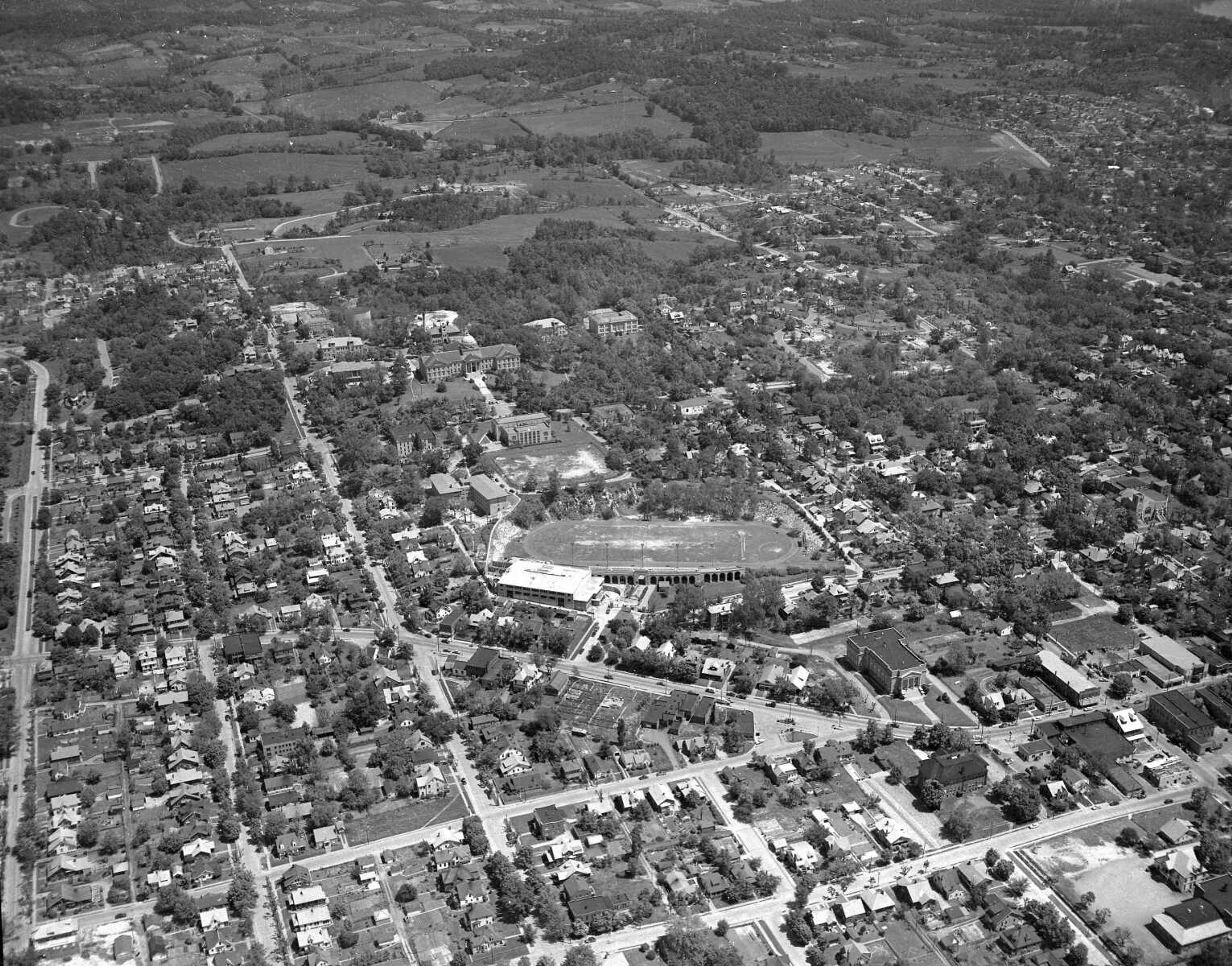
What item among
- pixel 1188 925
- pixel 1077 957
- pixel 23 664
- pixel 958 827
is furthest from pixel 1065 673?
pixel 23 664

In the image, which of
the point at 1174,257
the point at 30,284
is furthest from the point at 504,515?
the point at 1174,257

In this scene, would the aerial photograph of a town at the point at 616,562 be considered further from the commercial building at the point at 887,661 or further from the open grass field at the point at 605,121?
the open grass field at the point at 605,121

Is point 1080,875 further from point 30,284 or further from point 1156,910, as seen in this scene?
point 30,284

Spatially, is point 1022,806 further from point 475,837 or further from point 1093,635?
point 475,837

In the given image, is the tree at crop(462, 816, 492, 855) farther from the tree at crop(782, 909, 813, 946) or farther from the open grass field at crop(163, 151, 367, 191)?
the open grass field at crop(163, 151, 367, 191)

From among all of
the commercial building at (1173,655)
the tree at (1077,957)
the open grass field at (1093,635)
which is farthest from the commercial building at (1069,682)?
the tree at (1077,957)

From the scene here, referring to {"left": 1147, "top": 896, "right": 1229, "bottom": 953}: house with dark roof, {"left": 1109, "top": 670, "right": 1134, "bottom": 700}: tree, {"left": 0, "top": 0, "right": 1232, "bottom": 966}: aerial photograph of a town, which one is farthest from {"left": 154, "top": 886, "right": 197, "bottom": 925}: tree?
{"left": 1109, "top": 670, "right": 1134, "bottom": 700}: tree
